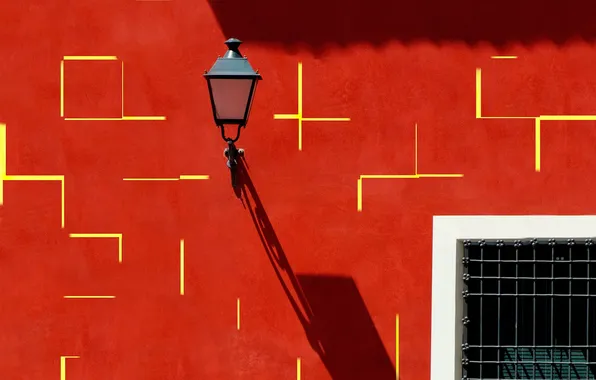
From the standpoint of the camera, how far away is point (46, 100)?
589cm

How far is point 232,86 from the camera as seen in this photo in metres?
5.31

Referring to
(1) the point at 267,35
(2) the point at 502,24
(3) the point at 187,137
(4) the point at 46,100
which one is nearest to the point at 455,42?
(2) the point at 502,24

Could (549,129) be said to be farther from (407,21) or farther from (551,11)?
(407,21)

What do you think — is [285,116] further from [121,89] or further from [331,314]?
[331,314]

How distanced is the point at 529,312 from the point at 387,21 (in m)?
2.00

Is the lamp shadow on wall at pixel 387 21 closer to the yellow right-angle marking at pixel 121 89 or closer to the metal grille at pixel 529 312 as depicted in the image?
the yellow right-angle marking at pixel 121 89

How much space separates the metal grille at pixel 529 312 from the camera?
5.91m

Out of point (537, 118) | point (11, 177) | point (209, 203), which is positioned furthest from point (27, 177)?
point (537, 118)

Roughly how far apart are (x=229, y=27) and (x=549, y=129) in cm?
204

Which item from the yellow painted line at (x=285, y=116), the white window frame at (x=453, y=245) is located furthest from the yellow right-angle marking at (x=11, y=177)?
the white window frame at (x=453, y=245)

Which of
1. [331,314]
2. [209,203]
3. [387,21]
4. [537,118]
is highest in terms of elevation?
[387,21]

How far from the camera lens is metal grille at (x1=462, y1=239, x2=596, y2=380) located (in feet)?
19.4

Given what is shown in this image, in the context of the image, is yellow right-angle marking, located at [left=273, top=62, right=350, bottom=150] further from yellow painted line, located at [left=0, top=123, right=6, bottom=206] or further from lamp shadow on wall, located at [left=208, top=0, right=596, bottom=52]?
yellow painted line, located at [left=0, top=123, right=6, bottom=206]

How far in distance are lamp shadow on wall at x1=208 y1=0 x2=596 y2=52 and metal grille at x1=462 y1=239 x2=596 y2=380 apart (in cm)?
130
